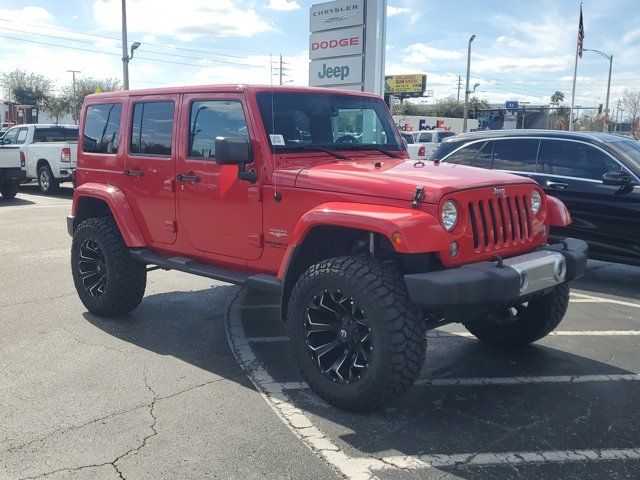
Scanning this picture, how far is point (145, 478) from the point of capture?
307 cm

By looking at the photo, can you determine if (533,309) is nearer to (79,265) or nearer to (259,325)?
(259,325)

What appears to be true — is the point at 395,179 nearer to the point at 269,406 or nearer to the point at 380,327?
the point at 380,327

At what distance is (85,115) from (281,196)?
282cm

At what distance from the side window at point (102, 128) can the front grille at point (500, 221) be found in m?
3.38

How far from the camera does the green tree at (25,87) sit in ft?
206

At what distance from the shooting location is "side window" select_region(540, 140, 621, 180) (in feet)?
22.9

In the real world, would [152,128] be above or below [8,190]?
above

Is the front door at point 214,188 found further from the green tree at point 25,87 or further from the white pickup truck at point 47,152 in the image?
the green tree at point 25,87

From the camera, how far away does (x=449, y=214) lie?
3654 millimetres

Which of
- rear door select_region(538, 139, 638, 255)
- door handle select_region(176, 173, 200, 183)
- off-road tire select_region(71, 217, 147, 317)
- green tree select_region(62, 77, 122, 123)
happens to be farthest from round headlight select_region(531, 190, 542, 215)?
green tree select_region(62, 77, 122, 123)

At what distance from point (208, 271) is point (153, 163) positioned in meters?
1.09

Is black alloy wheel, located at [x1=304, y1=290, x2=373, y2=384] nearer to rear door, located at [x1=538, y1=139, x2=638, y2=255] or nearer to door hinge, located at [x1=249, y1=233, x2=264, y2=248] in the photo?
door hinge, located at [x1=249, y1=233, x2=264, y2=248]

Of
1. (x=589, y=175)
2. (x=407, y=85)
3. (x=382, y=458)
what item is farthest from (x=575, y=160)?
(x=407, y=85)

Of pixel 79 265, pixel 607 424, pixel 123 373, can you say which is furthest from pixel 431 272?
pixel 79 265
